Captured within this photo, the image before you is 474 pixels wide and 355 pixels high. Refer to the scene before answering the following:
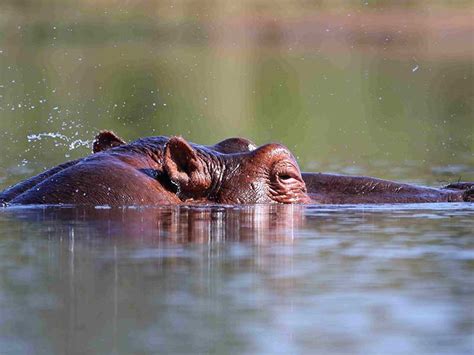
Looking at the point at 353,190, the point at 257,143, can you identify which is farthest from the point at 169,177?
the point at 257,143

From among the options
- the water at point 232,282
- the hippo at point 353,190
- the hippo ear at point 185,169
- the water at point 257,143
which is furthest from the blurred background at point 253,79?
the water at point 232,282

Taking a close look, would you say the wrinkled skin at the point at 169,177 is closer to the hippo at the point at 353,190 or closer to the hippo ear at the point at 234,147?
the hippo ear at the point at 234,147

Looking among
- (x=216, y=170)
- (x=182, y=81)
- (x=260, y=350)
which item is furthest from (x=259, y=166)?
(x=182, y=81)

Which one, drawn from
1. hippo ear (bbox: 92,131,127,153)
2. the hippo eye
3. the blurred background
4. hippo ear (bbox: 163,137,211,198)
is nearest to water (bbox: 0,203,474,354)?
hippo ear (bbox: 163,137,211,198)

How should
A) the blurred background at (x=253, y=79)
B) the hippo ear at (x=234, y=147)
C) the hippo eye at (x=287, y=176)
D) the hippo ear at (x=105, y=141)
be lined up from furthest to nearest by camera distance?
the blurred background at (x=253, y=79)
the hippo ear at (x=105, y=141)
the hippo ear at (x=234, y=147)
the hippo eye at (x=287, y=176)

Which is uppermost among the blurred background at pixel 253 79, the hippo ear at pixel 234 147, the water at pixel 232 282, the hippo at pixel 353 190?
the blurred background at pixel 253 79

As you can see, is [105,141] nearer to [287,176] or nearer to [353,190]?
[287,176]

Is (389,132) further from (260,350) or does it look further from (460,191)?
(260,350)

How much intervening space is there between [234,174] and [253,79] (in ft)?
68.5

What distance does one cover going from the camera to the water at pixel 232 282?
527 centimetres

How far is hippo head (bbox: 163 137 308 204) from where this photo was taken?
9.34m

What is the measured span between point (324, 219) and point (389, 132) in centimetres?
1120

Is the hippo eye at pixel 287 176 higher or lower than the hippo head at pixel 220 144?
lower

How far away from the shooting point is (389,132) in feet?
65.7
